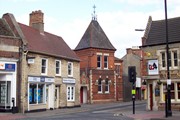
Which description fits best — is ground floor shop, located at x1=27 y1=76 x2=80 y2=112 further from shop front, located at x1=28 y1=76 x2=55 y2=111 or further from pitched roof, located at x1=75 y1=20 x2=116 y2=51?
pitched roof, located at x1=75 y1=20 x2=116 y2=51

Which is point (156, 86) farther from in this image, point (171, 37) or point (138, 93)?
point (138, 93)

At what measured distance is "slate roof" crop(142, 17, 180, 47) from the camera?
107ft

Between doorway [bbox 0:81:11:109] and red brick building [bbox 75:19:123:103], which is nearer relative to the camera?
doorway [bbox 0:81:11:109]

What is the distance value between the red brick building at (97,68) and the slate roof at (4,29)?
1861 centimetres

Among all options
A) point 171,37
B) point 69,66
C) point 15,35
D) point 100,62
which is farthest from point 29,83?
point 100,62

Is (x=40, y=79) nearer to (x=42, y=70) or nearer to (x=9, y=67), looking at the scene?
(x=42, y=70)

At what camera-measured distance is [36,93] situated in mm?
33906

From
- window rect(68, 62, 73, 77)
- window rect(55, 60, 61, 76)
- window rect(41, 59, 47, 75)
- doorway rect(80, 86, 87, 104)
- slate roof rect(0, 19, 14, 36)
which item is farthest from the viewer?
doorway rect(80, 86, 87, 104)

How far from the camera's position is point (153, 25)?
35.5m

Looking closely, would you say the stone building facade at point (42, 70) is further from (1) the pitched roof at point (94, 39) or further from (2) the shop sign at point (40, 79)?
(1) the pitched roof at point (94, 39)

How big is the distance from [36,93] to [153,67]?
465 inches

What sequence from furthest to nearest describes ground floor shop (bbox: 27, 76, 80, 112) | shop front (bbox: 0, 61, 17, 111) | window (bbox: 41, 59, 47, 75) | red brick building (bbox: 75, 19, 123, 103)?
red brick building (bbox: 75, 19, 123, 103) < window (bbox: 41, 59, 47, 75) < ground floor shop (bbox: 27, 76, 80, 112) < shop front (bbox: 0, 61, 17, 111)

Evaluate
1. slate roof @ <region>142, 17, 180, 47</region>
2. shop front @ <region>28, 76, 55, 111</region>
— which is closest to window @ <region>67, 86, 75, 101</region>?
shop front @ <region>28, 76, 55, 111</region>

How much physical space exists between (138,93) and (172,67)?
29663 millimetres
